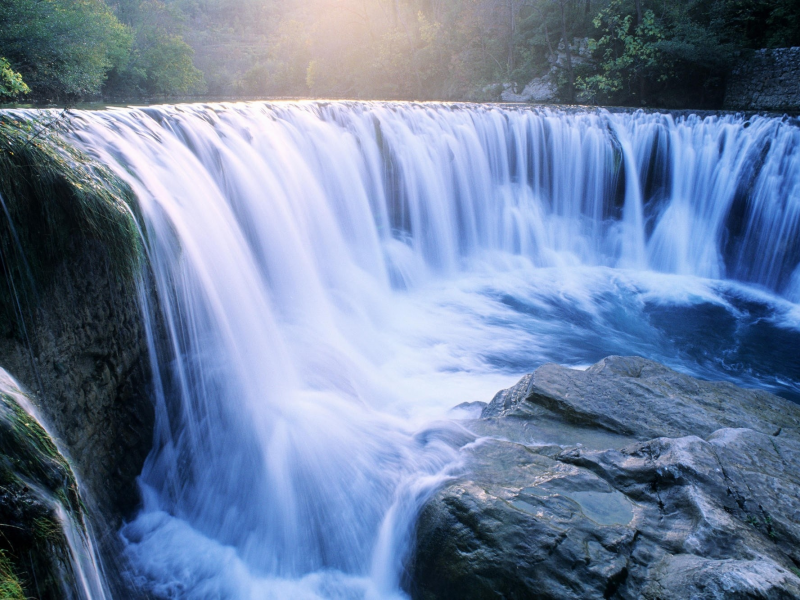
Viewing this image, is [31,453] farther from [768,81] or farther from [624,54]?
[624,54]

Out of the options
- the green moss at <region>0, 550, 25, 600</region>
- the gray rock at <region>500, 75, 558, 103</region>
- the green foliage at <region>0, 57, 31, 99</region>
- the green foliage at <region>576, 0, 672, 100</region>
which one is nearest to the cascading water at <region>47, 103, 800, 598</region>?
the green moss at <region>0, 550, 25, 600</region>

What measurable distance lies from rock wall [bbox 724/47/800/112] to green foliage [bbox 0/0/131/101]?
22056mm

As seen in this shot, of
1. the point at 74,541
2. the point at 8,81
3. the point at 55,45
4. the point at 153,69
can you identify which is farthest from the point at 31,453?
the point at 153,69

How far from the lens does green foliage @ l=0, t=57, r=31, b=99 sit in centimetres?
1162

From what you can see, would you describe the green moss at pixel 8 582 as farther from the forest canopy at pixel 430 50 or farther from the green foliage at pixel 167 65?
the green foliage at pixel 167 65

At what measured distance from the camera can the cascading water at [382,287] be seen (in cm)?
398

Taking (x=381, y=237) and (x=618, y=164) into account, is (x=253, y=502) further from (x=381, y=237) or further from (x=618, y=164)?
(x=618, y=164)

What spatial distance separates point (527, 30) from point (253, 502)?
95.6 feet

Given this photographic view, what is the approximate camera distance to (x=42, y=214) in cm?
330

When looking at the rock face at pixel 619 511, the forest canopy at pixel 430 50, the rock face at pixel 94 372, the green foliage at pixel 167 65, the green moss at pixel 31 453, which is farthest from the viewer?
the green foliage at pixel 167 65

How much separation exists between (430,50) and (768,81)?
64.6 ft

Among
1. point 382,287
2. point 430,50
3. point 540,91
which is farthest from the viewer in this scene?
point 430,50

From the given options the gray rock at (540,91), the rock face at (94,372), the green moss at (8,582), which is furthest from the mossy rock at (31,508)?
the gray rock at (540,91)

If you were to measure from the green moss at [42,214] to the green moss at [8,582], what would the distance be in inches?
74.4
